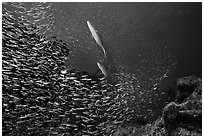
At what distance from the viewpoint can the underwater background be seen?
16.0 ft

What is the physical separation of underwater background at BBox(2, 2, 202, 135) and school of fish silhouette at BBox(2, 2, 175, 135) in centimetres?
3

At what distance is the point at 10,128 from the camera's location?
5.79 m

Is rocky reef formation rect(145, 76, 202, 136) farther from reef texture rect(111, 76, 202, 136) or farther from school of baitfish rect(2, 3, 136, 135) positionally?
school of baitfish rect(2, 3, 136, 135)

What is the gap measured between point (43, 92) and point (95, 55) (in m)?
14.7

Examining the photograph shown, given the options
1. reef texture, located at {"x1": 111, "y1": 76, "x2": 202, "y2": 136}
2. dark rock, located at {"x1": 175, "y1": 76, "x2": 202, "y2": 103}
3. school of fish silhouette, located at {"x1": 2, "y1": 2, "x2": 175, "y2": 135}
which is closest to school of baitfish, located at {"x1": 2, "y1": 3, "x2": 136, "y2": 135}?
school of fish silhouette, located at {"x1": 2, "y1": 2, "x2": 175, "y2": 135}

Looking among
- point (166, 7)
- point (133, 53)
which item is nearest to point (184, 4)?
point (166, 7)

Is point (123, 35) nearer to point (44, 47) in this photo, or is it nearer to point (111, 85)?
point (111, 85)

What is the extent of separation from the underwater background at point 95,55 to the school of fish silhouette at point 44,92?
3 cm

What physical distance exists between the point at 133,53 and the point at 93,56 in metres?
4.22

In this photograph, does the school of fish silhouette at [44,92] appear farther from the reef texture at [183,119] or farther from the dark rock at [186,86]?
the dark rock at [186,86]

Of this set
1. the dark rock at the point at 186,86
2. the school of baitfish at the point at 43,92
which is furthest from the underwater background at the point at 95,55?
the dark rock at the point at 186,86

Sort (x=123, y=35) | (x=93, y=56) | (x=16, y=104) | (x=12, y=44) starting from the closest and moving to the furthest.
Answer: (x=12, y=44), (x=16, y=104), (x=123, y=35), (x=93, y=56)

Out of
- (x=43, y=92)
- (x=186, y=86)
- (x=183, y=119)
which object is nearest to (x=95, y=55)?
(x=186, y=86)

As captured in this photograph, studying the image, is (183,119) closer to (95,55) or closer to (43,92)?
(43,92)
